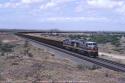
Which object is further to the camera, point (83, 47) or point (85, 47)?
point (83, 47)

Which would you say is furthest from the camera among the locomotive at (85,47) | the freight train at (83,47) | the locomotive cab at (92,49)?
the freight train at (83,47)

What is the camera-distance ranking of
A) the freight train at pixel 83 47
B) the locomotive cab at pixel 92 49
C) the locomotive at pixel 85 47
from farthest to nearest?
the freight train at pixel 83 47 < the locomotive at pixel 85 47 < the locomotive cab at pixel 92 49

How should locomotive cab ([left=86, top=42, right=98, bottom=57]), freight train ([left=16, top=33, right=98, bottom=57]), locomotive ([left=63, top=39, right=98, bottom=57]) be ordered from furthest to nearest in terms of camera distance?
1. freight train ([left=16, top=33, right=98, bottom=57])
2. locomotive ([left=63, top=39, right=98, bottom=57])
3. locomotive cab ([left=86, top=42, right=98, bottom=57])

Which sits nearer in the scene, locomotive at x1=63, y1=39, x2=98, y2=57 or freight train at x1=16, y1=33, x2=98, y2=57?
locomotive at x1=63, y1=39, x2=98, y2=57

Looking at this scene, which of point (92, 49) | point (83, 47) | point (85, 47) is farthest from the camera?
point (83, 47)

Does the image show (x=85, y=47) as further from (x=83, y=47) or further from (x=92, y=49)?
(x=92, y=49)

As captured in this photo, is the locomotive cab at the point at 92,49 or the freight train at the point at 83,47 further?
the freight train at the point at 83,47

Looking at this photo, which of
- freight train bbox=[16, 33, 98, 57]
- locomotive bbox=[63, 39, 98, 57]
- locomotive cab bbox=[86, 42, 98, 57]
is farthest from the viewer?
freight train bbox=[16, 33, 98, 57]

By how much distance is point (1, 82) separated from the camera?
22.0m

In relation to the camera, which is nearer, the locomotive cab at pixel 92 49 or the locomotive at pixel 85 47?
the locomotive cab at pixel 92 49

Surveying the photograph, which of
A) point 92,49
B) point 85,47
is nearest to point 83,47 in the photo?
point 85,47

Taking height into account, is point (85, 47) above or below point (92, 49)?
above

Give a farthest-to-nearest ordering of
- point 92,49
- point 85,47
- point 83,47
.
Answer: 1. point 83,47
2. point 85,47
3. point 92,49

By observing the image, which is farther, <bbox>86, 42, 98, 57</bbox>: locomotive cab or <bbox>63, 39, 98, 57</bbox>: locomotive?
<bbox>63, 39, 98, 57</bbox>: locomotive
